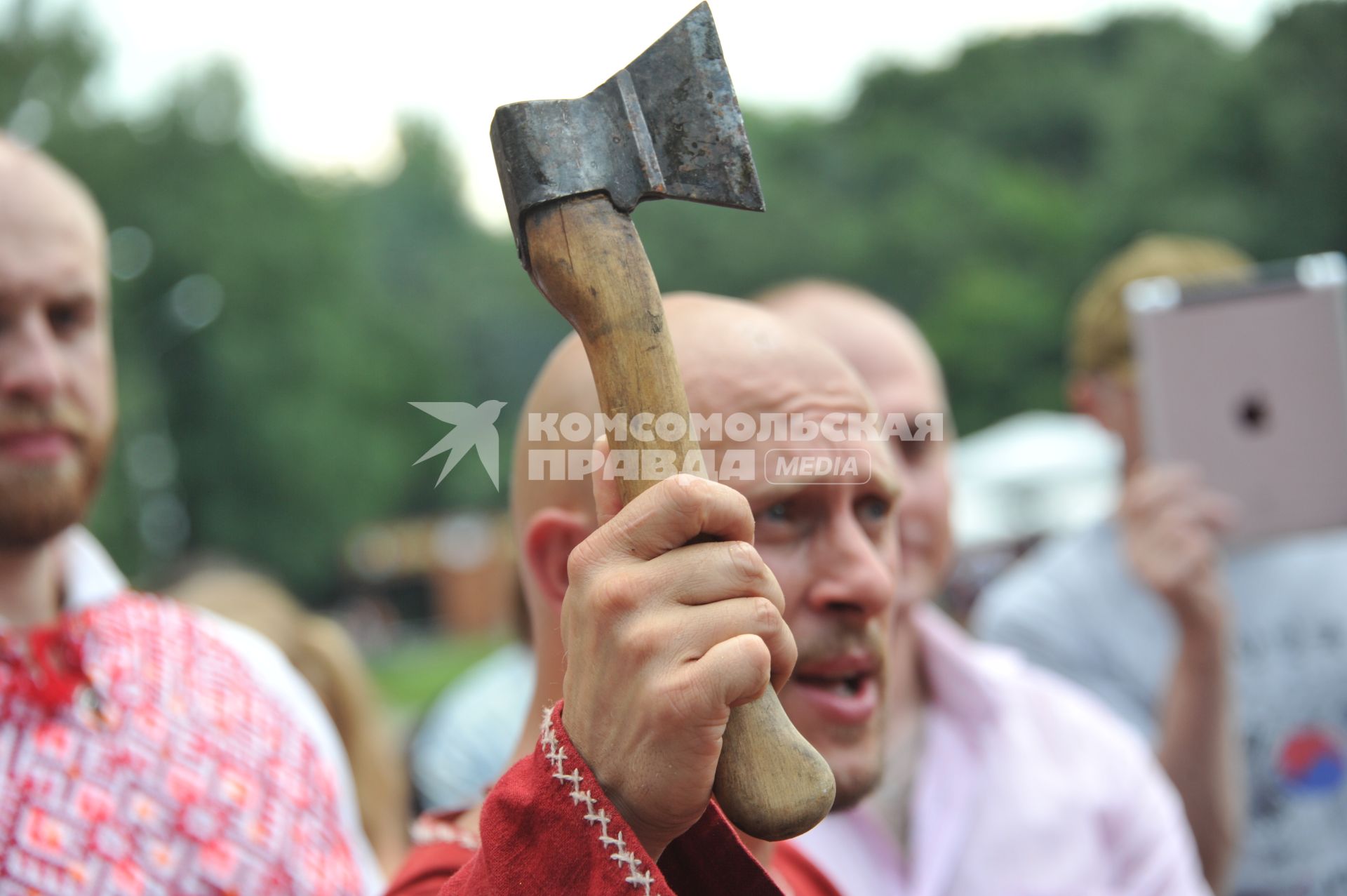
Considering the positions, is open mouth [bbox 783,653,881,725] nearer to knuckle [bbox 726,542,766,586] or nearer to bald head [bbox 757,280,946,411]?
knuckle [bbox 726,542,766,586]

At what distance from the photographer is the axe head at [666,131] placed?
4.46 feet

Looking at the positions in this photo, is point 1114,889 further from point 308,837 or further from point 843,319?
point 308,837

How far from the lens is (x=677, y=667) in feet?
3.89

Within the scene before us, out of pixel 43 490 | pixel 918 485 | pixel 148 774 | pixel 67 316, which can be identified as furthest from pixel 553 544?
pixel 918 485

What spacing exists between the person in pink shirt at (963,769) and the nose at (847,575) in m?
0.66

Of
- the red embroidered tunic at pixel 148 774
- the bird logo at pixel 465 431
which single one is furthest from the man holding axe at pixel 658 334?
the red embroidered tunic at pixel 148 774

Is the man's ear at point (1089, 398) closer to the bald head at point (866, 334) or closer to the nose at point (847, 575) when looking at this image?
the bald head at point (866, 334)

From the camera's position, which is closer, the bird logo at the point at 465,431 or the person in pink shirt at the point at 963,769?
the bird logo at the point at 465,431

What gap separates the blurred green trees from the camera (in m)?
23.3

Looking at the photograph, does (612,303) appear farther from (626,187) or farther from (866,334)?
(866,334)

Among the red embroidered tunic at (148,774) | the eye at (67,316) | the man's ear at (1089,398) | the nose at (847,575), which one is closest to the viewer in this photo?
the nose at (847,575)

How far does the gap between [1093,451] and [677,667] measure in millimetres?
15567

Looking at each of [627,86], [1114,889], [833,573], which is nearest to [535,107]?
[627,86]

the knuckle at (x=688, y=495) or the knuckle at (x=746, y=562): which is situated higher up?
the knuckle at (x=688, y=495)
